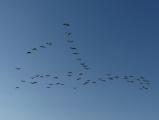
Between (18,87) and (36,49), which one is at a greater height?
(36,49)

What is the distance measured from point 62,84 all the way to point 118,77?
82.2ft

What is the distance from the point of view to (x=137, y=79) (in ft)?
436

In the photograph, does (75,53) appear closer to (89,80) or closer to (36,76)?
(89,80)

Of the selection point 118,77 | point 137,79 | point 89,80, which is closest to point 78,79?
point 89,80

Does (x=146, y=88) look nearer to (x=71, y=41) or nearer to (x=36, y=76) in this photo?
(x=71, y=41)

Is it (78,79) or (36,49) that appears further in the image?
(78,79)

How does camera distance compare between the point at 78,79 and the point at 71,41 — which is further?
the point at 78,79

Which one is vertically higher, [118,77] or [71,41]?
[71,41]

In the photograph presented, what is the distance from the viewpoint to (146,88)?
125438 mm

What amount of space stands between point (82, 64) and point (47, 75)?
51.8ft

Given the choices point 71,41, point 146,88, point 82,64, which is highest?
point 71,41

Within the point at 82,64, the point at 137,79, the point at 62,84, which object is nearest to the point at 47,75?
the point at 62,84

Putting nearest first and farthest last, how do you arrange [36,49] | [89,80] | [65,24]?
[65,24] → [36,49] → [89,80]

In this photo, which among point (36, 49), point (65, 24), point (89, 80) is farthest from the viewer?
point (89, 80)
